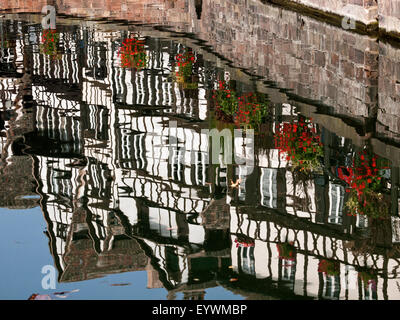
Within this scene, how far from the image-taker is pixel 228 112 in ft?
55.9

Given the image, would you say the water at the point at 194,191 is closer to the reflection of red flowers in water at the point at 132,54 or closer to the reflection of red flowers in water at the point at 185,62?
the reflection of red flowers in water at the point at 185,62

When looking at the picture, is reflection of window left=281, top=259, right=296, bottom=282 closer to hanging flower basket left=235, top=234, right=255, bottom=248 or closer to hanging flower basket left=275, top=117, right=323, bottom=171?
hanging flower basket left=235, top=234, right=255, bottom=248

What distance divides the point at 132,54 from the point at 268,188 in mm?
14288

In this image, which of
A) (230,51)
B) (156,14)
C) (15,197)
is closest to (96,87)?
(230,51)

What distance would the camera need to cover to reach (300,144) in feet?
47.1

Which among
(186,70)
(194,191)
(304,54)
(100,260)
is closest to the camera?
(100,260)

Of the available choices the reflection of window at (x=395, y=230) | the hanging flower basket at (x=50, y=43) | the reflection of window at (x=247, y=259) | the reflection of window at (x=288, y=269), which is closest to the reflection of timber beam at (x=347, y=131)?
the reflection of window at (x=395, y=230)

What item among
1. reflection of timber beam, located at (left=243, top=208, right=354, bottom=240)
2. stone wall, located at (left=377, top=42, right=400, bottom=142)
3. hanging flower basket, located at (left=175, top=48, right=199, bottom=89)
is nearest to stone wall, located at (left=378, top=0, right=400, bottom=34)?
stone wall, located at (left=377, top=42, right=400, bottom=142)

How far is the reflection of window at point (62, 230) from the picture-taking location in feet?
34.9

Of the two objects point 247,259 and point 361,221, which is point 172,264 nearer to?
point 247,259

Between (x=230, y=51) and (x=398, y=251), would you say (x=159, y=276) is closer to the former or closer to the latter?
(x=398, y=251)

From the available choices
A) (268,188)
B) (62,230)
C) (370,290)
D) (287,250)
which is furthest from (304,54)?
(370,290)

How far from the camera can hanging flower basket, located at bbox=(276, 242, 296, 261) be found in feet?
31.4
